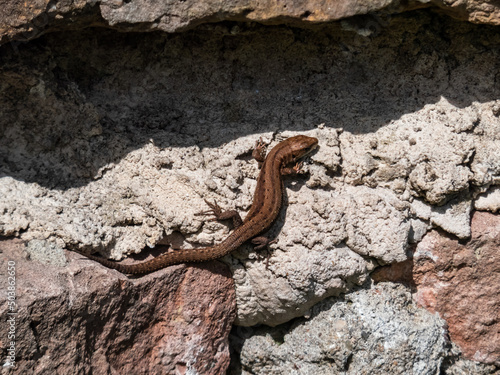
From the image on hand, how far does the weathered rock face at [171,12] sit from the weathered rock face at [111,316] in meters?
1.44

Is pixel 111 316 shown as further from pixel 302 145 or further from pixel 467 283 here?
pixel 467 283

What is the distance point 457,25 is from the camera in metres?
4.04

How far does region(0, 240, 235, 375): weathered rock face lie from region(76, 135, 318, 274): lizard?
10 centimetres

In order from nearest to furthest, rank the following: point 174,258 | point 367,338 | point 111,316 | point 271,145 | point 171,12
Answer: point 171,12 → point 111,316 → point 174,258 → point 367,338 → point 271,145

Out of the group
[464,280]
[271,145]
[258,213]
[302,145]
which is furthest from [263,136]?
[464,280]

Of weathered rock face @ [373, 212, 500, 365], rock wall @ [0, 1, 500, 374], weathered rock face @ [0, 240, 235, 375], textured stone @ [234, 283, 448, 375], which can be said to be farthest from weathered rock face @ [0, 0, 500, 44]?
textured stone @ [234, 283, 448, 375]

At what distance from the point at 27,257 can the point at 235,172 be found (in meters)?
1.58

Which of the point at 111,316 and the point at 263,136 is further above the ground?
the point at 263,136

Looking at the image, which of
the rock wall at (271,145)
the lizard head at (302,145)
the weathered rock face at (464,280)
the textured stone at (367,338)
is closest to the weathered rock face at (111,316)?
the rock wall at (271,145)

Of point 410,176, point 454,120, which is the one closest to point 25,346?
point 410,176

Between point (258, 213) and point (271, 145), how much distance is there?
637 millimetres

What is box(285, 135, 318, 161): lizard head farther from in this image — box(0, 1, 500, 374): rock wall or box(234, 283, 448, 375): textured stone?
box(234, 283, 448, 375): textured stone

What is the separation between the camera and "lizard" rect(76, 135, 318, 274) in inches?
151

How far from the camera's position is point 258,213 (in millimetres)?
3945
